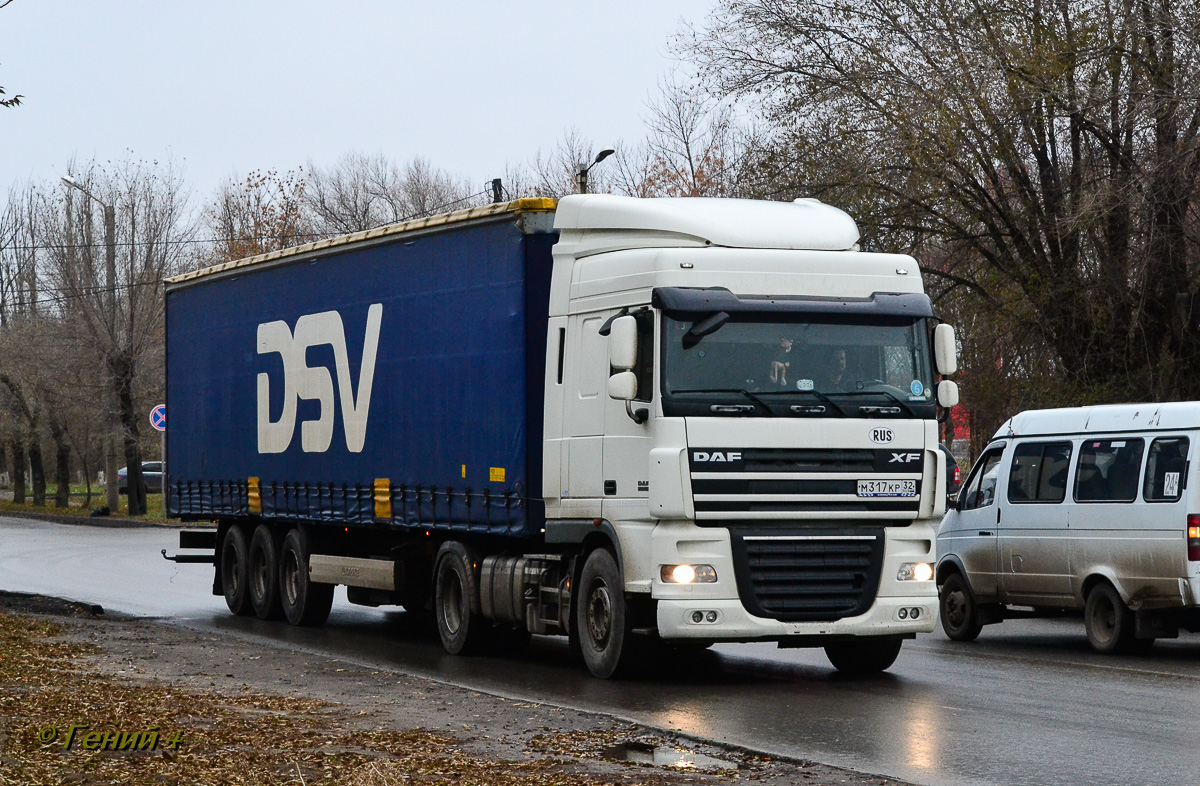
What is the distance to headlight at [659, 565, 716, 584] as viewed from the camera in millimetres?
11734

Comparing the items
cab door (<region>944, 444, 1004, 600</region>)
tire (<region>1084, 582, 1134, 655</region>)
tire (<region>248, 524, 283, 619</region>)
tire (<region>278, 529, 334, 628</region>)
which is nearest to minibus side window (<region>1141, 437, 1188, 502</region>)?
tire (<region>1084, 582, 1134, 655</region>)

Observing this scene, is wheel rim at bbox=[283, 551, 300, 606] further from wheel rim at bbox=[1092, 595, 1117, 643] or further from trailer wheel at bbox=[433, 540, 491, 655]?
wheel rim at bbox=[1092, 595, 1117, 643]

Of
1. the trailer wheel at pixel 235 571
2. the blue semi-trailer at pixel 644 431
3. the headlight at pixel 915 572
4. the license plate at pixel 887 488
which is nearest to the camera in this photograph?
the blue semi-trailer at pixel 644 431

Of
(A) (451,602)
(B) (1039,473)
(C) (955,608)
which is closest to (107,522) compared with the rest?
(A) (451,602)

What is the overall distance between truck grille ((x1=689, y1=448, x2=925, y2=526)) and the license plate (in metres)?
0.03

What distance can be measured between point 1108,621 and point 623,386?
5761mm

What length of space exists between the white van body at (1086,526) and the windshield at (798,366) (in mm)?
2973

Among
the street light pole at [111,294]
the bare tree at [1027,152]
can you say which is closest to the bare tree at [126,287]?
the street light pole at [111,294]

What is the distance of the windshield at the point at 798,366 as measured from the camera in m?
11.9

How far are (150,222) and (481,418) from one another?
3782 cm

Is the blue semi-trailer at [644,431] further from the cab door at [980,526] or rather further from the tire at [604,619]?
the cab door at [980,526]

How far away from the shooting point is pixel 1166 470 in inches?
557

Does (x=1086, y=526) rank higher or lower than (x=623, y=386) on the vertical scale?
lower

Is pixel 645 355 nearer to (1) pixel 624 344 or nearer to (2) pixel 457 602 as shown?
(1) pixel 624 344
